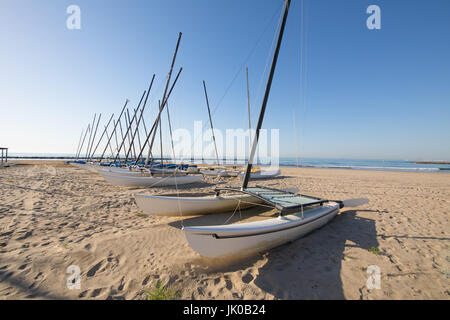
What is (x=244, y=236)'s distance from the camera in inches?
124

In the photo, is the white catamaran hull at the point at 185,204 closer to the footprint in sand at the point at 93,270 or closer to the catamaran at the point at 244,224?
the catamaran at the point at 244,224

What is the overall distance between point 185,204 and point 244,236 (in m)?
2.61

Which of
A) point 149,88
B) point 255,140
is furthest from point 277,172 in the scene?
point 149,88

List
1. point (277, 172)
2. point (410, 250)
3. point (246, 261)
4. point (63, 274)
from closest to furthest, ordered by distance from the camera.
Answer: point (63, 274)
point (246, 261)
point (410, 250)
point (277, 172)

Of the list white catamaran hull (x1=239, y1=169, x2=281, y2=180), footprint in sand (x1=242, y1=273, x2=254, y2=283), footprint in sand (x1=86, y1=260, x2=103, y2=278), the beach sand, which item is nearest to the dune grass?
the beach sand

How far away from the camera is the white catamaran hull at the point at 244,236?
9.59 ft

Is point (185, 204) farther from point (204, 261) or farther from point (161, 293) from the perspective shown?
point (161, 293)

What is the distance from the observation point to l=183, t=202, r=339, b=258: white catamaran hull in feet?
9.59

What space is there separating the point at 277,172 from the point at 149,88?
15.4 metres

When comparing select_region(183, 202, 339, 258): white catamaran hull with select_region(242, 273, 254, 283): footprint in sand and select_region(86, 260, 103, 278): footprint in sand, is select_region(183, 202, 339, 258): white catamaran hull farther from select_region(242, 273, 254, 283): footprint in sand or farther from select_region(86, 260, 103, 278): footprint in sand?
select_region(86, 260, 103, 278): footprint in sand

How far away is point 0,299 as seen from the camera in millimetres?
2299

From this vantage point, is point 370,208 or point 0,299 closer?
point 0,299

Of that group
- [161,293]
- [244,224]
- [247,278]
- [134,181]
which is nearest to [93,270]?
[161,293]
